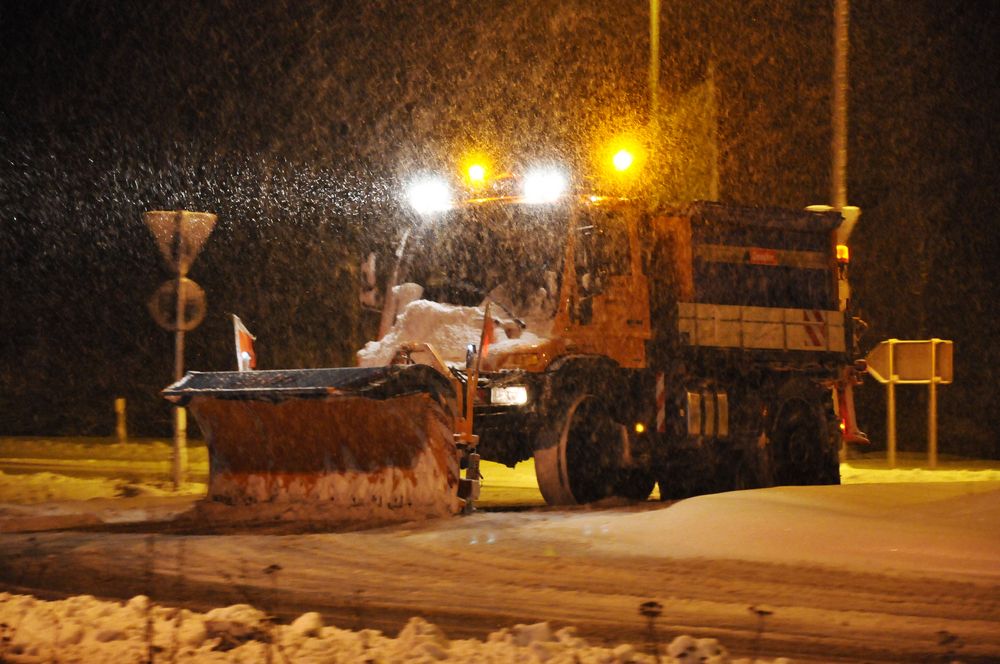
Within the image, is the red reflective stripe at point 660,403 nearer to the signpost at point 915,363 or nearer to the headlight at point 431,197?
the headlight at point 431,197

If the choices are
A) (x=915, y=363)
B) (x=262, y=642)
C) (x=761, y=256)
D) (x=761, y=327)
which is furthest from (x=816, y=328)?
(x=262, y=642)

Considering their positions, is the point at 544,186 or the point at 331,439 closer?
the point at 331,439

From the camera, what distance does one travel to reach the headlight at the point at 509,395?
1145cm

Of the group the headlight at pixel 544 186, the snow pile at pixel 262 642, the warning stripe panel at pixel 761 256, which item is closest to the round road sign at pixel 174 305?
the headlight at pixel 544 186

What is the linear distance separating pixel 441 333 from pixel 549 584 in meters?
4.43

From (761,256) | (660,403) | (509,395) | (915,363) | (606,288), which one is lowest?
(660,403)

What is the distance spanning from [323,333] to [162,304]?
12.0 m

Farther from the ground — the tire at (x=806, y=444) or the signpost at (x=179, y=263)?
the signpost at (x=179, y=263)

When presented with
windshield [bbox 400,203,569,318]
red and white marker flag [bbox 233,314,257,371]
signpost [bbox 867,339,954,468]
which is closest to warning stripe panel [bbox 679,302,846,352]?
windshield [bbox 400,203,569,318]

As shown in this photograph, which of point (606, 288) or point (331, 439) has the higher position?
point (606, 288)

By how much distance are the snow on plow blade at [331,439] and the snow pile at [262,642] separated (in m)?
3.84

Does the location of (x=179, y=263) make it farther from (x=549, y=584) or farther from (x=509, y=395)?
(x=549, y=584)

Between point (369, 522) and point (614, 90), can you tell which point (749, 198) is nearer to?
point (614, 90)

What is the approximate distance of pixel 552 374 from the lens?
37.7 ft
